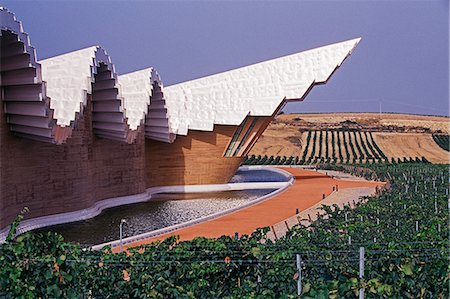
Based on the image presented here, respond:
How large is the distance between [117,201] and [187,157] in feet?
19.5

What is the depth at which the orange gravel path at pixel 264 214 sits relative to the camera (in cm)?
1742

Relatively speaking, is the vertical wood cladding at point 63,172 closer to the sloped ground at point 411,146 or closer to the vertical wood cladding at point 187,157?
the vertical wood cladding at point 187,157

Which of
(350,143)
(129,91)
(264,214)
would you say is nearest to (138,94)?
(129,91)

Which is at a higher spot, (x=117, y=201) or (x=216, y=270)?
(x=216, y=270)

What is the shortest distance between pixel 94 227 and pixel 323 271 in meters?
12.0

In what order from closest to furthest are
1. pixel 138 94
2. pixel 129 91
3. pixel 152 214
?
pixel 152 214
pixel 138 94
pixel 129 91

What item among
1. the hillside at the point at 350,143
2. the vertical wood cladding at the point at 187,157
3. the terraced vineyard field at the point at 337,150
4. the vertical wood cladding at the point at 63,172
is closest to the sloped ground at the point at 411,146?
the hillside at the point at 350,143

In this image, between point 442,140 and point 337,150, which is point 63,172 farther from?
point 442,140

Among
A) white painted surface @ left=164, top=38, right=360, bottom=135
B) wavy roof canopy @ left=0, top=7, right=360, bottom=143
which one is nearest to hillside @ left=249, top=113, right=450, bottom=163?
white painted surface @ left=164, top=38, right=360, bottom=135

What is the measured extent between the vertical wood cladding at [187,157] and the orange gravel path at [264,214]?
160 inches

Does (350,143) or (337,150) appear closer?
(337,150)

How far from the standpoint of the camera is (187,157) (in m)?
29.4

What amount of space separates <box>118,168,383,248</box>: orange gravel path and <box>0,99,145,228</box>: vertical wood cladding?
395 centimetres

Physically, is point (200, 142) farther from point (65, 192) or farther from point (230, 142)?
point (65, 192)
